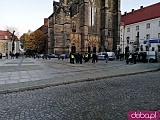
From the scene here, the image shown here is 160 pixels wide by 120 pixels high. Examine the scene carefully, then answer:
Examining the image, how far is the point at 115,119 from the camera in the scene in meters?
5.04

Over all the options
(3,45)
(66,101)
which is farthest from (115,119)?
(3,45)

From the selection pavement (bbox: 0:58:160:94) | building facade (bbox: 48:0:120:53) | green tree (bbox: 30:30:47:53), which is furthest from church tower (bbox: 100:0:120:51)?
pavement (bbox: 0:58:160:94)

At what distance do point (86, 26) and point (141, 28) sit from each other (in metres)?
15.9

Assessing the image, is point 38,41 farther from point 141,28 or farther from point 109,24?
point 141,28

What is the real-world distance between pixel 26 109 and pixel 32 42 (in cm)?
7201

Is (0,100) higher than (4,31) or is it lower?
lower

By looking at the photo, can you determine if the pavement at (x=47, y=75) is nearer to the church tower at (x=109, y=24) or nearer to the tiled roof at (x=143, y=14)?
the church tower at (x=109, y=24)

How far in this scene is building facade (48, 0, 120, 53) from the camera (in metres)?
51.0

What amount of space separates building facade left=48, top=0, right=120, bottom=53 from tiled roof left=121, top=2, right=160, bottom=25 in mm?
6936

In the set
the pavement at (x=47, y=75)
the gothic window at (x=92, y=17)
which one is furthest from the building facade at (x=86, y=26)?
the pavement at (x=47, y=75)

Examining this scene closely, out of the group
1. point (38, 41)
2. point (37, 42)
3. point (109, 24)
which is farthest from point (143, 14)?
point (37, 42)

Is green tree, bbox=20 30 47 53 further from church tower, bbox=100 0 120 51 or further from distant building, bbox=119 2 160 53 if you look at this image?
distant building, bbox=119 2 160 53

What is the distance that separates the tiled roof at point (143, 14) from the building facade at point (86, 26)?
694cm

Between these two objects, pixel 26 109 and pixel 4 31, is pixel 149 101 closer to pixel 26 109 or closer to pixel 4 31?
pixel 26 109
